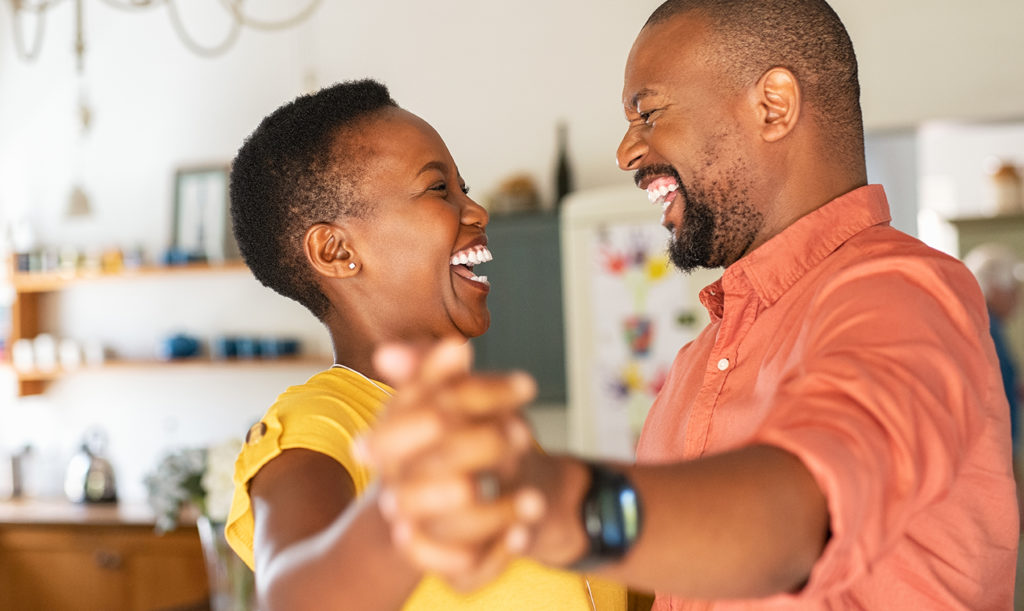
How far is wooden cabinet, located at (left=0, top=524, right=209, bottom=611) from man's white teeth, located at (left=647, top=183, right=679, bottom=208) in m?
A: 3.68

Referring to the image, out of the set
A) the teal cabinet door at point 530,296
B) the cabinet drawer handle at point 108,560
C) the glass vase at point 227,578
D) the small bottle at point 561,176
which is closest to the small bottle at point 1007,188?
the small bottle at point 561,176

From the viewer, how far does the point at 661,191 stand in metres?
1.36

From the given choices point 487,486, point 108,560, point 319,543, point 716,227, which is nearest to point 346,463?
point 319,543

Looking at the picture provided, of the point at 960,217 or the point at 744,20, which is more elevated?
the point at 744,20

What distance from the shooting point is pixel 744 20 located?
1.26 m

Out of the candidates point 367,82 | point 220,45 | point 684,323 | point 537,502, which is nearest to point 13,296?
point 220,45

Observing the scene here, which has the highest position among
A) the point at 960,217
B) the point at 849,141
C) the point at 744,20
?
the point at 744,20

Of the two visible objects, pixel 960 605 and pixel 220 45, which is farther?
pixel 220 45

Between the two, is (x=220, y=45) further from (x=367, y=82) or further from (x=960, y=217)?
(x=367, y=82)

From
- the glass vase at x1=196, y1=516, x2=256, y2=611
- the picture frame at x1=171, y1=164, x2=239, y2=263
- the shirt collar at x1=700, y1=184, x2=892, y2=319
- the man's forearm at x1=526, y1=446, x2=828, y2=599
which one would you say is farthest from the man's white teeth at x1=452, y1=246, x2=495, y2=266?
the picture frame at x1=171, y1=164, x2=239, y2=263

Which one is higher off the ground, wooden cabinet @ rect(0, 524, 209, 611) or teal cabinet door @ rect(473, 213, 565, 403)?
teal cabinet door @ rect(473, 213, 565, 403)

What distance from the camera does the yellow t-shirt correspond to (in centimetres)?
97

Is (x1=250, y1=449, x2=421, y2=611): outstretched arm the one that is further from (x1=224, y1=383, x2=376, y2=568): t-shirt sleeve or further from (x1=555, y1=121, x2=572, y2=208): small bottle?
(x1=555, y1=121, x2=572, y2=208): small bottle

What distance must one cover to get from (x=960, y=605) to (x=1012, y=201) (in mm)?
4630
